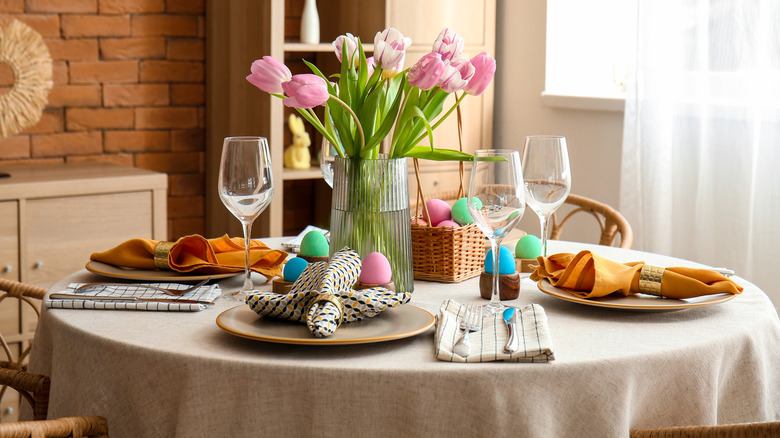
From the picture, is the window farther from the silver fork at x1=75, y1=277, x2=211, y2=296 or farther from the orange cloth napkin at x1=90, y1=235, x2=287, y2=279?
the silver fork at x1=75, y1=277, x2=211, y2=296

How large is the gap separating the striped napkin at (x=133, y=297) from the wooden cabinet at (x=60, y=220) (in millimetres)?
1398

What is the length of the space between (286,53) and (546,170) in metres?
2.30

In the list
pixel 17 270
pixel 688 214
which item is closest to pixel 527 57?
pixel 688 214

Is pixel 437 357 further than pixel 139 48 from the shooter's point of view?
No

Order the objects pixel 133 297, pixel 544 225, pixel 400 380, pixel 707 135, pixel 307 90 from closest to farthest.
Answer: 1. pixel 400 380
2. pixel 307 90
3. pixel 133 297
4. pixel 544 225
5. pixel 707 135

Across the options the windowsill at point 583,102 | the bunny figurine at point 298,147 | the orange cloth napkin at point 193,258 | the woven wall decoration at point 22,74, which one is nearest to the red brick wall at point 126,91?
the woven wall decoration at point 22,74

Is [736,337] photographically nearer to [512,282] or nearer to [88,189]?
[512,282]

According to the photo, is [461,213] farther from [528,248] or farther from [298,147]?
[298,147]

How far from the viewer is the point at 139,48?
10.9 ft

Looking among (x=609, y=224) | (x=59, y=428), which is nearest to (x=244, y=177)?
(x=59, y=428)

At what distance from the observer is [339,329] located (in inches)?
45.0

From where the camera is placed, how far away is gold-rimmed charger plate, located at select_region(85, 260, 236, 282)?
1.45 m

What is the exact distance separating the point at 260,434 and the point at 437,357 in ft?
0.78

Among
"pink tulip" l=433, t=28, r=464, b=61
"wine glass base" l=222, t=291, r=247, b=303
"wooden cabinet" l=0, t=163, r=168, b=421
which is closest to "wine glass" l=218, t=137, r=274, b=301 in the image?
"wine glass base" l=222, t=291, r=247, b=303
